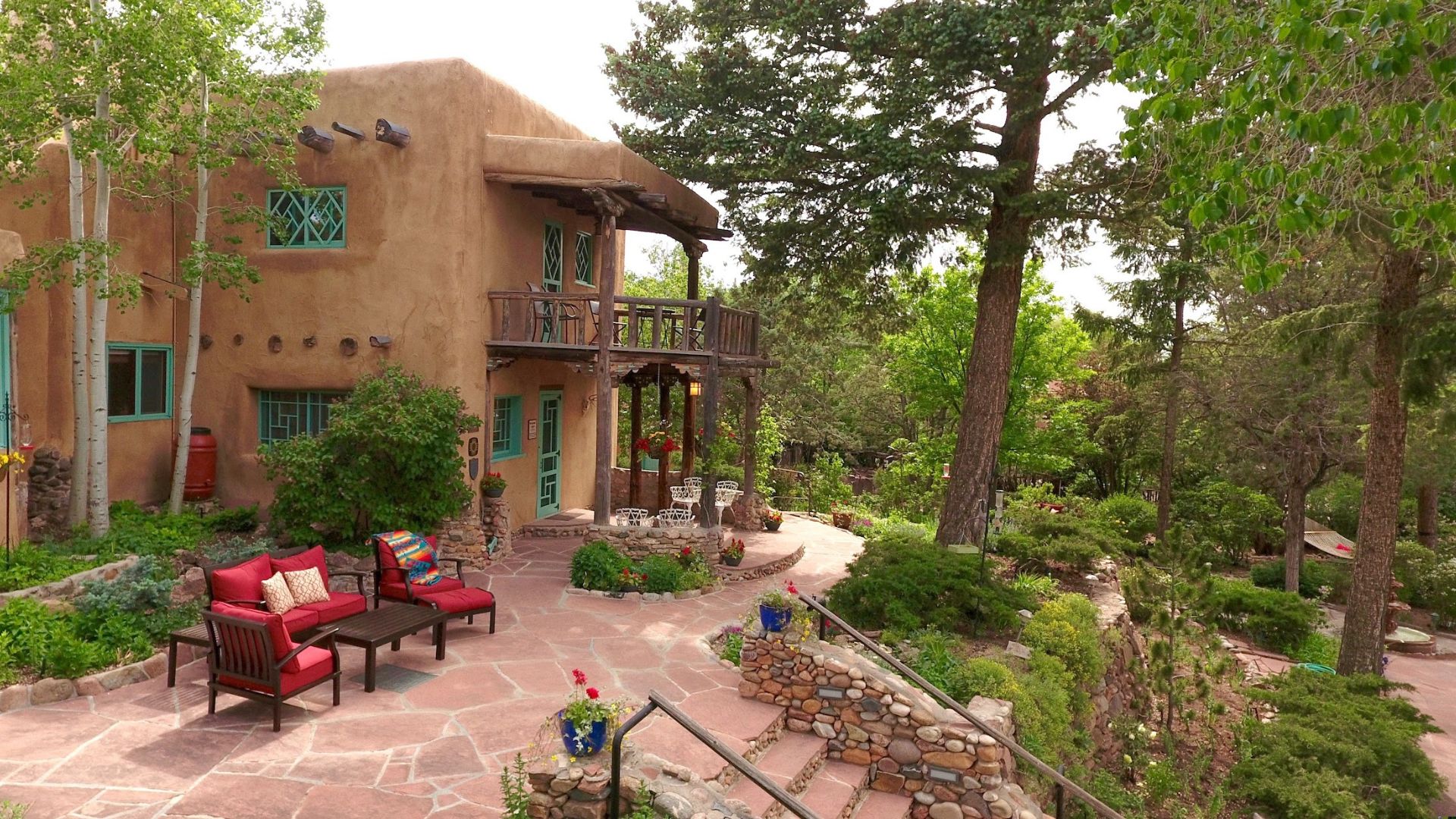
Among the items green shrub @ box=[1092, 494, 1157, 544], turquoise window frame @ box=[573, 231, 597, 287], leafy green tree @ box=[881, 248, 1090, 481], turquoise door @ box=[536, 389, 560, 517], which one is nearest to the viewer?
turquoise door @ box=[536, 389, 560, 517]

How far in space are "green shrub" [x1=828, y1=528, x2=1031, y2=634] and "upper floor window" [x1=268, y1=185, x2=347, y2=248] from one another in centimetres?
923

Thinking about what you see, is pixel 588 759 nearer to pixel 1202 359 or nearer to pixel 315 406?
pixel 315 406

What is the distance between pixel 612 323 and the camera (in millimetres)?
13164

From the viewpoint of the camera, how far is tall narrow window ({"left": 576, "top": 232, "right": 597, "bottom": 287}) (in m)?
16.7

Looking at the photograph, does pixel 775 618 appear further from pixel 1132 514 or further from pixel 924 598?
pixel 1132 514

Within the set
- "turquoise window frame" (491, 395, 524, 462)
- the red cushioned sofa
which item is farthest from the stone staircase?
"turquoise window frame" (491, 395, 524, 462)

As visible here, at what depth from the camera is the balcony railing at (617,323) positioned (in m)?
13.4

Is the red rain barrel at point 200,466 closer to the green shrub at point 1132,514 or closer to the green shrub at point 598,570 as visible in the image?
the green shrub at point 598,570

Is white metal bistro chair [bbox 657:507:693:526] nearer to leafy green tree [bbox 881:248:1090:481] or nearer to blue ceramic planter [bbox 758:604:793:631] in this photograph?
blue ceramic planter [bbox 758:604:793:631]

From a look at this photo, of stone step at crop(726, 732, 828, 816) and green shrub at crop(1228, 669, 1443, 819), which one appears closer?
stone step at crop(726, 732, 828, 816)

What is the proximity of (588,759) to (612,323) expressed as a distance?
27.5ft

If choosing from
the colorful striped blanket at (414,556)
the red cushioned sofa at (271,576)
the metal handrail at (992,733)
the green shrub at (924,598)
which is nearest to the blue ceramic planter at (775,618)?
the metal handrail at (992,733)

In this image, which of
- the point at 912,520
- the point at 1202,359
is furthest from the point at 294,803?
the point at 1202,359

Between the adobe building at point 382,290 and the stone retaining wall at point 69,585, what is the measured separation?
3.49m
